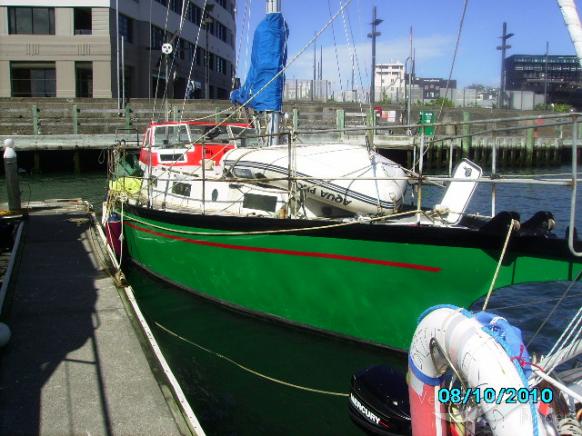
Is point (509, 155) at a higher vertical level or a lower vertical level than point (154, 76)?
lower

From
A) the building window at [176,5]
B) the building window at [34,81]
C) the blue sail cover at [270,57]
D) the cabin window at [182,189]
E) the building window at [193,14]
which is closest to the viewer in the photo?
the cabin window at [182,189]

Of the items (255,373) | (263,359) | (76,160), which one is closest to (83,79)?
(76,160)

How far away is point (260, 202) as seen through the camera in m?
8.12

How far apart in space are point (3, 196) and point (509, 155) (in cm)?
2629

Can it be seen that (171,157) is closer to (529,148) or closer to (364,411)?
(364,411)

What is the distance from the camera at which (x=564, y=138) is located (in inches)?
1427

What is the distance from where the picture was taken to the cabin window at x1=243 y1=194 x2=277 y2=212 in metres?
8.04

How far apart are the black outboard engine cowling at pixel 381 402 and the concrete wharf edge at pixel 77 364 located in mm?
1399

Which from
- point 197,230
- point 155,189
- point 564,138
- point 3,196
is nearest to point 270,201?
point 197,230

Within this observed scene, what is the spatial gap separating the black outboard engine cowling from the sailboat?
1692 mm

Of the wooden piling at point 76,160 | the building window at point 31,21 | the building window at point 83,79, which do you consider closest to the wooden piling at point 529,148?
the wooden piling at point 76,160

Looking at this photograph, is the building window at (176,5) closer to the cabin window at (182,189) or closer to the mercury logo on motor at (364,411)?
the cabin window at (182,189)

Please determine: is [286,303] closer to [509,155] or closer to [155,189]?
[155,189]

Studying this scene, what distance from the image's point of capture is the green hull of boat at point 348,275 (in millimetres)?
6262
